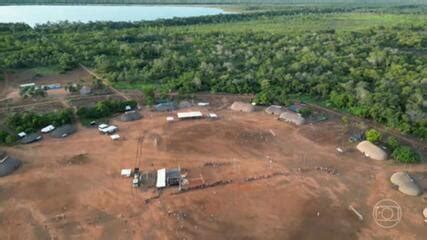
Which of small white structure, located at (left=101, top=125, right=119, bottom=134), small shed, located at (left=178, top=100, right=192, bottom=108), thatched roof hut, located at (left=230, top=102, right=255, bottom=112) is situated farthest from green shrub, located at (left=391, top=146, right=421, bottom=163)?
small white structure, located at (left=101, top=125, right=119, bottom=134)

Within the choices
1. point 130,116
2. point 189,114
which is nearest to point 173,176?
point 189,114

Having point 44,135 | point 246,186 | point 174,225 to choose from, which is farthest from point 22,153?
point 246,186

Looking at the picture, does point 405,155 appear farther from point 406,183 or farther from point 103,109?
point 103,109

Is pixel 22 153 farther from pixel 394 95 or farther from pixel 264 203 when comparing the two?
pixel 394 95

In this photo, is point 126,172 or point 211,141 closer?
point 126,172

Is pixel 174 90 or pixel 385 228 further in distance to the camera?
pixel 174 90

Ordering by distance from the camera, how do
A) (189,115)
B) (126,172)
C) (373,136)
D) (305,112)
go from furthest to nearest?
1. (305,112)
2. (189,115)
3. (373,136)
4. (126,172)
